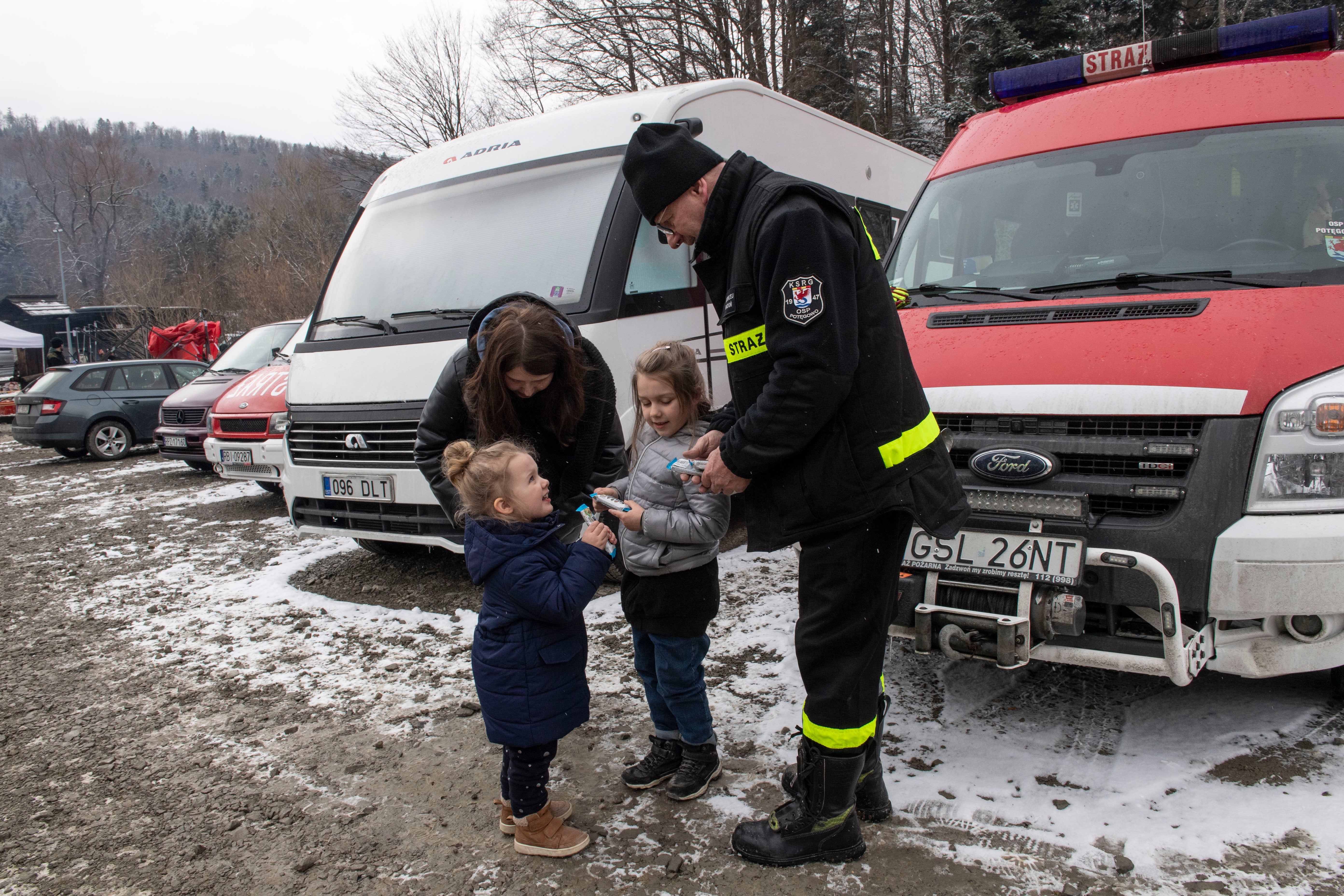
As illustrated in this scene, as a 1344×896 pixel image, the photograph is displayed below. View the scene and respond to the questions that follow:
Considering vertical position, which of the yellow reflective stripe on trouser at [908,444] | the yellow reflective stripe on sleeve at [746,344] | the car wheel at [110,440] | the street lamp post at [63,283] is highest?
the street lamp post at [63,283]

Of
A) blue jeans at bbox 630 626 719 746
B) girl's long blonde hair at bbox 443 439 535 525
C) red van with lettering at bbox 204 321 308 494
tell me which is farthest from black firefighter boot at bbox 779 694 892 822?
red van with lettering at bbox 204 321 308 494

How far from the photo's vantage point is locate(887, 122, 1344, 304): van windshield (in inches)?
122

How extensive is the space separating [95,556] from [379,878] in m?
5.73

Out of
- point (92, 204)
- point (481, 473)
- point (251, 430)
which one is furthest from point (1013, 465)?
point (92, 204)

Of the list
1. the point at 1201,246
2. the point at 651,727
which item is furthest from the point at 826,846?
the point at 1201,246

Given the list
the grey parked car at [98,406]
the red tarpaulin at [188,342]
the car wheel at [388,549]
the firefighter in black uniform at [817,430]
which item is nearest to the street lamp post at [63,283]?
the red tarpaulin at [188,342]

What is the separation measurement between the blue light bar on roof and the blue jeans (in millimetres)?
3307

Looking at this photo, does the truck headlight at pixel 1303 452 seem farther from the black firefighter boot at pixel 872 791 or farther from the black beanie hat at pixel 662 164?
the black beanie hat at pixel 662 164

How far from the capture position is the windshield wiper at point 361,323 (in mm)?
5066

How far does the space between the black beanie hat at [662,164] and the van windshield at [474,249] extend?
2168 millimetres

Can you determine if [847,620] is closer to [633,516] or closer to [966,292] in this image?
[633,516]

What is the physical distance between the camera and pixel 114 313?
30891 mm

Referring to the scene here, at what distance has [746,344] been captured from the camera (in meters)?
2.38

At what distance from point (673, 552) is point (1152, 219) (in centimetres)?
239
